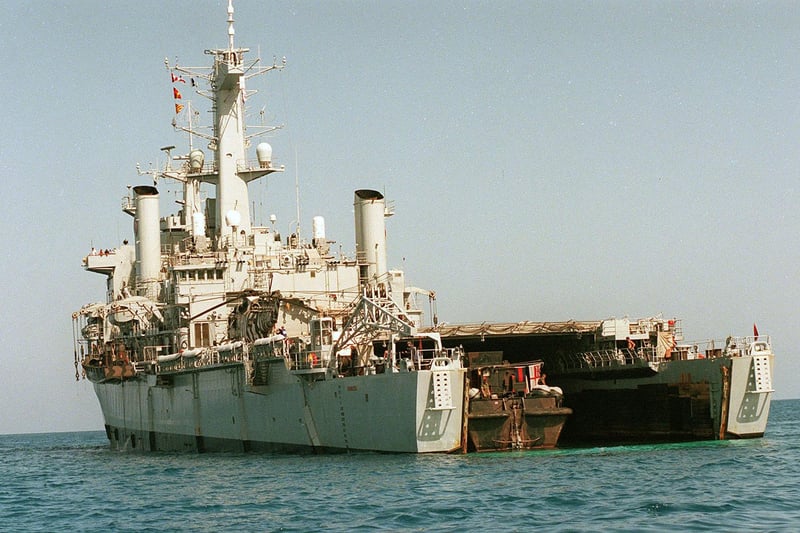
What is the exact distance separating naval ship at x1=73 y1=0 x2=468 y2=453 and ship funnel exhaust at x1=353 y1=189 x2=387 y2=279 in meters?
0.05

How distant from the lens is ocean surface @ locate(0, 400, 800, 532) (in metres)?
23.7

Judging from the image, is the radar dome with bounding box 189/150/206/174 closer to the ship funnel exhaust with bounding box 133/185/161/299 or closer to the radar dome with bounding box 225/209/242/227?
the ship funnel exhaust with bounding box 133/185/161/299

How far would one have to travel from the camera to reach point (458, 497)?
86.4 ft

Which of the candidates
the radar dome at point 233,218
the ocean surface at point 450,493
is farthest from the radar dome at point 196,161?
the ocean surface at point 450,493

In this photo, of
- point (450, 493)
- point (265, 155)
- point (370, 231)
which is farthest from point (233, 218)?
point (450, 493)

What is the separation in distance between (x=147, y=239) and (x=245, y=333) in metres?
11.7

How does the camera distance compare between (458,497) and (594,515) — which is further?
(458,497)

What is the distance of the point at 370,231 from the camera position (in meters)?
49.4

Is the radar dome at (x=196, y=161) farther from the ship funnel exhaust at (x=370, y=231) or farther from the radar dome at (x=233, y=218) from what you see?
the ship funnel exhaust at (x=370, y=231)

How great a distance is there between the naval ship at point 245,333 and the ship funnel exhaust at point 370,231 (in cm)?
5

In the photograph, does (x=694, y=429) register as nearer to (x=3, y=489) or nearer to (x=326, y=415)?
(x=326, y=415)

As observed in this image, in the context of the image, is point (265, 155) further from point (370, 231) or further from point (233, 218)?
point (370, 231)

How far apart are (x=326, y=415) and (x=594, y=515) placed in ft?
50.2

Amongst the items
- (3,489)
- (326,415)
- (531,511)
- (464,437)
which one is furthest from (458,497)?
(3,489)
